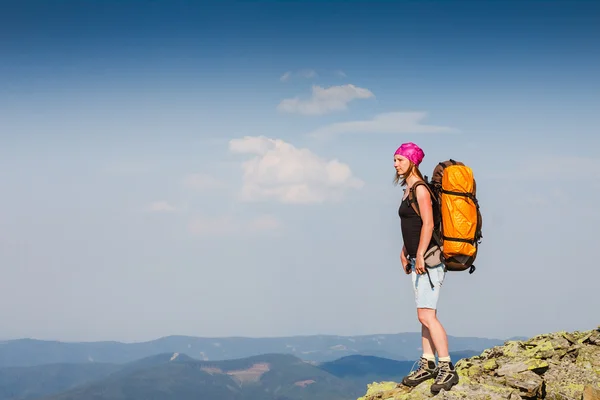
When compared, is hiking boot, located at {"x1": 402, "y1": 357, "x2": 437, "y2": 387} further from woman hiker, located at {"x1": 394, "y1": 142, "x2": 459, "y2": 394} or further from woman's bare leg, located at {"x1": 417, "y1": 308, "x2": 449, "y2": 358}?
woman's bare leg, located at {"x1": 417, "y1": 308, "x2": 449, "y2": 358}

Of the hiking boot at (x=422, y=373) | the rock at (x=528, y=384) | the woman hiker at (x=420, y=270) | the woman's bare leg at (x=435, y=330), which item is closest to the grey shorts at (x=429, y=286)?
the woman hiker at (x=420, y=270)

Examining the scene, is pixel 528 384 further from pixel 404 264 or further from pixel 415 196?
pixel 415 196

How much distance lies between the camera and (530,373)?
12.1 m

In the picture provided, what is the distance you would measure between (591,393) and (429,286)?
12.1 ft

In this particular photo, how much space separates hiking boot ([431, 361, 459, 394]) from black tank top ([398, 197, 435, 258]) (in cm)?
224

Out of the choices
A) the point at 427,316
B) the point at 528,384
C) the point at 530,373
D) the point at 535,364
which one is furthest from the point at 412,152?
the point at 535,364

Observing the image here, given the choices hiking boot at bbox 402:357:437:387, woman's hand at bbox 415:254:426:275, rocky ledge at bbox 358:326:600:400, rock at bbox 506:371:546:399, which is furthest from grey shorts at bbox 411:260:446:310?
rock at bbox 506:371:546:399

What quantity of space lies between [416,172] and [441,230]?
47.4 inches

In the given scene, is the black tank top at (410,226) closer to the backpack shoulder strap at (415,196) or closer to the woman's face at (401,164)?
the backpack shoulder strap at (415,196)

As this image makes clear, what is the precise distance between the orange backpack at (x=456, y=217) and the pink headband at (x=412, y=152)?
0.49 m

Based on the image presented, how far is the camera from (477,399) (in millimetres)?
10617

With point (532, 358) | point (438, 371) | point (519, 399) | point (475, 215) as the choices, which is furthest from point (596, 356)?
point (475, 215)

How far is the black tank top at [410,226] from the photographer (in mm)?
10883

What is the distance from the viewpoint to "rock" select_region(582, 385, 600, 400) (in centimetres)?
1089
